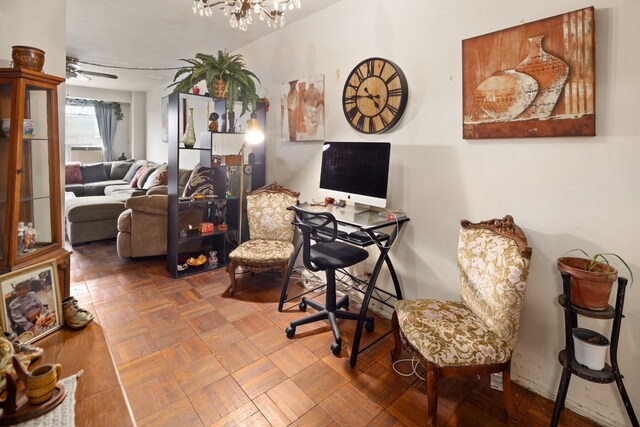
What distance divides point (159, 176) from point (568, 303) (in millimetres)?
5430

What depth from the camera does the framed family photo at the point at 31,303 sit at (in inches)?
51.1

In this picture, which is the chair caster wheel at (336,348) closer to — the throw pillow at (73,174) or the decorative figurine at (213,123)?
the decorative figurine at (213,123)

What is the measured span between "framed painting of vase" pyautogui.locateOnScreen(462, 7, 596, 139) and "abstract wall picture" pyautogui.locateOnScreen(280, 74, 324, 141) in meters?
1.30

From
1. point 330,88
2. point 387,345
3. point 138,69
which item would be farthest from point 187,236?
point 138,69

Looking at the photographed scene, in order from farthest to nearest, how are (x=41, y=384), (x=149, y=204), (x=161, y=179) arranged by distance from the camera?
(x=161, y=179) < (x=149, y=204) < (x=41, y=384)

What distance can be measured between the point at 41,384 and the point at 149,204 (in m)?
2.84

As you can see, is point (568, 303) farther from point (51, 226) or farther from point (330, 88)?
point (51, 226)

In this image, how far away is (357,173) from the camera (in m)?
2.38

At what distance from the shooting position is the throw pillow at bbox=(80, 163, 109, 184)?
6.64 metres

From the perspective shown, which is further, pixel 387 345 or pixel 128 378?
pixel 387 345

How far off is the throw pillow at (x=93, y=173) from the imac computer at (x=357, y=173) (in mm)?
6118

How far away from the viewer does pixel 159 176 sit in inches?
211

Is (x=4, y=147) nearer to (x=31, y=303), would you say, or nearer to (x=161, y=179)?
(x=31, y=303)

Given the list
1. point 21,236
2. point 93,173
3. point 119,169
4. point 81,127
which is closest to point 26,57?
point 21,236
